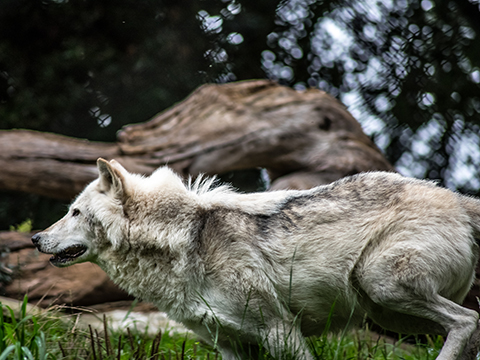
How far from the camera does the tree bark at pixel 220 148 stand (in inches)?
234

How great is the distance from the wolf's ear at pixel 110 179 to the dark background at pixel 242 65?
4215 mm

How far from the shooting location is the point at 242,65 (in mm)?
7707

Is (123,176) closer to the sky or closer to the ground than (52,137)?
closer to the sky

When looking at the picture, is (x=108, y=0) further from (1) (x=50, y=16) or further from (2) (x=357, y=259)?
(2) (x=357, y=259)

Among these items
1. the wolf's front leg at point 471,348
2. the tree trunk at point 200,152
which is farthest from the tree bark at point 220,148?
the wolf's front leg at point 471,348

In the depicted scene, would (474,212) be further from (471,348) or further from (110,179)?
(110,179)

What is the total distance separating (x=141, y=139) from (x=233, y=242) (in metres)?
3.41

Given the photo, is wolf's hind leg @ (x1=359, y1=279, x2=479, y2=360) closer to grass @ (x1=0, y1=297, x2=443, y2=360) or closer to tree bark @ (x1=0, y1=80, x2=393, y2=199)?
grass @ (x1=0, y1=297, x2=443, y2=360)

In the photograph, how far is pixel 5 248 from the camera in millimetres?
5809

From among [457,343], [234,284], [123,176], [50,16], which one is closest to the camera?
[457,343]

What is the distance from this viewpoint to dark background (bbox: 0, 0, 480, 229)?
24.9ft

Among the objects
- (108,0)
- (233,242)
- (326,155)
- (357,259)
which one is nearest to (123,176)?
(233,242)

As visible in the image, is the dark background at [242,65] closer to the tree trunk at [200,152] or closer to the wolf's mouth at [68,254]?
the tree trunk at [200,152]

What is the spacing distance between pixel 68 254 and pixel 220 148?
279 cm
